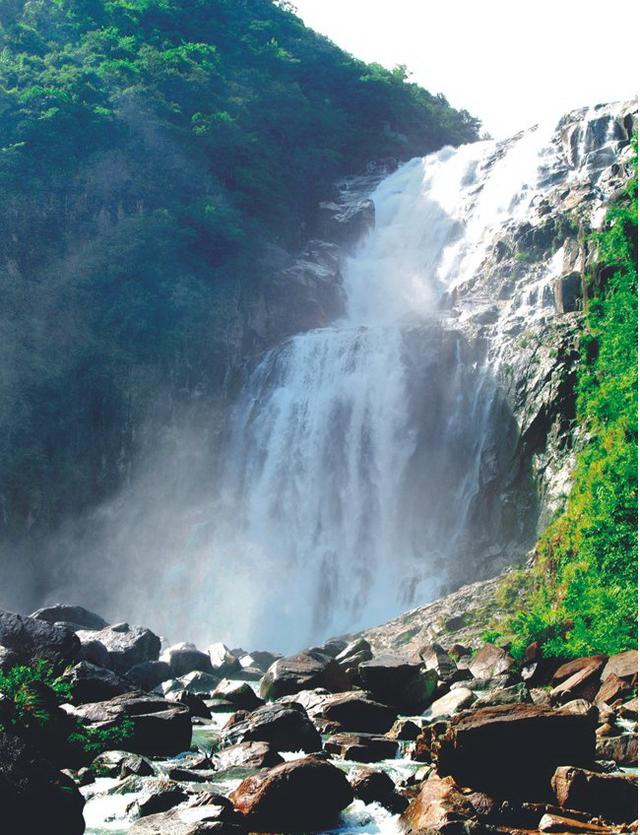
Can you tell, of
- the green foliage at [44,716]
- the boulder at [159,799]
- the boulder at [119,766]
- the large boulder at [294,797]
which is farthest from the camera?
the boulder at [119,766]

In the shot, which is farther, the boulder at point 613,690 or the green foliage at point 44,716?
the boulder at point 613,690

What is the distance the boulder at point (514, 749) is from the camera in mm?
9328

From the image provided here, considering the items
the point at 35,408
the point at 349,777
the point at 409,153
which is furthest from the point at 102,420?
the point at 409,153

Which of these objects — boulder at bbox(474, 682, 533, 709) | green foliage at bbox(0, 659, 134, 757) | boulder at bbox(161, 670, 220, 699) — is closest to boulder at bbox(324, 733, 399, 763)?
boulder at bbox(474, 682, 533, 709)

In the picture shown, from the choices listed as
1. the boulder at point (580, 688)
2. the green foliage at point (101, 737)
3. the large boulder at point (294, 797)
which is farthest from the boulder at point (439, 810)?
the green foliage at point (101, 737)

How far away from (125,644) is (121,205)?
3075 centimetres

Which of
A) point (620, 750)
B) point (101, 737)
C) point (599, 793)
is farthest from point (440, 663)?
point (599, 793)

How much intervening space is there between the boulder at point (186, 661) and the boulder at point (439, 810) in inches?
533

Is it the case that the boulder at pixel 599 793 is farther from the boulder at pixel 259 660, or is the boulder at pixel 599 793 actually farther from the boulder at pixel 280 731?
the boulder at pixel 259 660

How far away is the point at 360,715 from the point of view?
14031 millimetres

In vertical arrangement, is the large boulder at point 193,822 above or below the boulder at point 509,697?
above

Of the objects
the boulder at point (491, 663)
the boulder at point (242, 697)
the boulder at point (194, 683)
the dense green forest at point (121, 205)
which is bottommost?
the boulder at point (194, 683)

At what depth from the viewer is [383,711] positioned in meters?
14.0

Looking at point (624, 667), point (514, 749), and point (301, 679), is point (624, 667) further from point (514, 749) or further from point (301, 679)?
point (301, 679)
